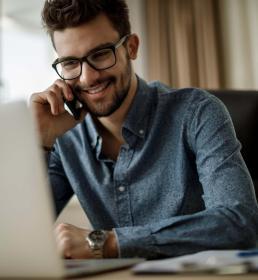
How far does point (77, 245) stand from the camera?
2.98 ft

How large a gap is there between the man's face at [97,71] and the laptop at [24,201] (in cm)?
89

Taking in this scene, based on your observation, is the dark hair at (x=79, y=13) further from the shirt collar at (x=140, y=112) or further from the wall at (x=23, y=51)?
the wall at (x=23, y=51)

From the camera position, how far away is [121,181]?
1394 millimetres

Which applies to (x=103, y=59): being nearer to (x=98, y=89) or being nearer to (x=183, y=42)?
(x=98, y=89)

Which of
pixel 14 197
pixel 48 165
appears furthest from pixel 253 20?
pixel 14 197

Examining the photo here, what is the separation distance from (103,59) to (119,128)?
22cm

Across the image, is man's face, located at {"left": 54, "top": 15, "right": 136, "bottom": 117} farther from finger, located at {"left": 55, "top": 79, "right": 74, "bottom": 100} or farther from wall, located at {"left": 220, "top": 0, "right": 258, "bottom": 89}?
wall, located at {"left": 220, "top": 0, "right": 258, "bottom": 89}

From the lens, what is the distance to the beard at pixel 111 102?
1457mm

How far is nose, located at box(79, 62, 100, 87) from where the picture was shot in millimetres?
1406

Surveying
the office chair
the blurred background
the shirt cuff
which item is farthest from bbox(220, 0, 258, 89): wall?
the shirt cuff

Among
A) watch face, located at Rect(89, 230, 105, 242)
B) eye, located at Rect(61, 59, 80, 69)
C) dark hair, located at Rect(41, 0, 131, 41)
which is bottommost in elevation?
watch face, located at Rect(89, 230, 105, 242)

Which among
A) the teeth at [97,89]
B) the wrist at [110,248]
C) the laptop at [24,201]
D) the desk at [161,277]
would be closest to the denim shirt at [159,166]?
the teeth at [97,89]

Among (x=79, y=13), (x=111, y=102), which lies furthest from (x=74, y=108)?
(x=79, y=13)

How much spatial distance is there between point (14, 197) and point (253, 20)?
3077 millimetres
